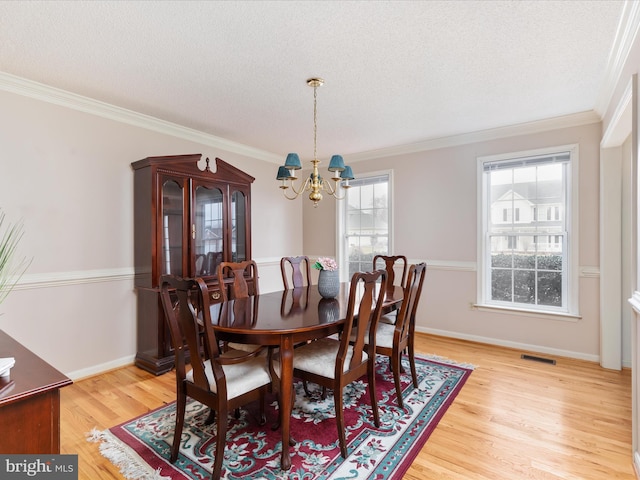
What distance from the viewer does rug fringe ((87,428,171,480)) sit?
181 cm

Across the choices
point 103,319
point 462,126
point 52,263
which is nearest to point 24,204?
point 52,263

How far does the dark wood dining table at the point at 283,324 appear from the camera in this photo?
1854mm

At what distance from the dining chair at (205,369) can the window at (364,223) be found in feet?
10.4

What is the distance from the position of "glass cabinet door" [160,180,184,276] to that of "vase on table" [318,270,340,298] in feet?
5.23

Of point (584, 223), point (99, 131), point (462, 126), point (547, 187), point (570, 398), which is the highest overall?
point (462, 126)

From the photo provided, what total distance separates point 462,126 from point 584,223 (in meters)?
1.59

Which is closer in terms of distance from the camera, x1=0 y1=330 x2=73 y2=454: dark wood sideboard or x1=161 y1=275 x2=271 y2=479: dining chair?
x1=0 y1=330 x2=73 y2=454: dark wood sideboard

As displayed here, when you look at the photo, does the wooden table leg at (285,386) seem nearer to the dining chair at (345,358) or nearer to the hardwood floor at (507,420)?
the dining chair at (345,358)

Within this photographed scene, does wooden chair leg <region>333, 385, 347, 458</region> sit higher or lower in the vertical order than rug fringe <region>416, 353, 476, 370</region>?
higher

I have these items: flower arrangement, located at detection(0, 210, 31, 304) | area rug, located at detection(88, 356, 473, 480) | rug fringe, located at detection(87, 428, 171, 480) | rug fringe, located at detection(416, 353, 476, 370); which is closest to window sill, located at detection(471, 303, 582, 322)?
rug fringe, located at detection(416, 353, 476, 370)

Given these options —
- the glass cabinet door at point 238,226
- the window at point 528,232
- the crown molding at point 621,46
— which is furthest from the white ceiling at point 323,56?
the glass cabinet door at point 238,226

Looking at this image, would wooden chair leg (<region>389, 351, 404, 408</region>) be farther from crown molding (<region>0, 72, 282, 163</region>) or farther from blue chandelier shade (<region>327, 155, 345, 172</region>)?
crown molding (<region>0, 72, 282, 163</region>)

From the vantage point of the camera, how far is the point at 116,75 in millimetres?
2596

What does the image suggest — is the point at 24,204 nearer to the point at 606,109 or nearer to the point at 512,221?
the point at 512,221
